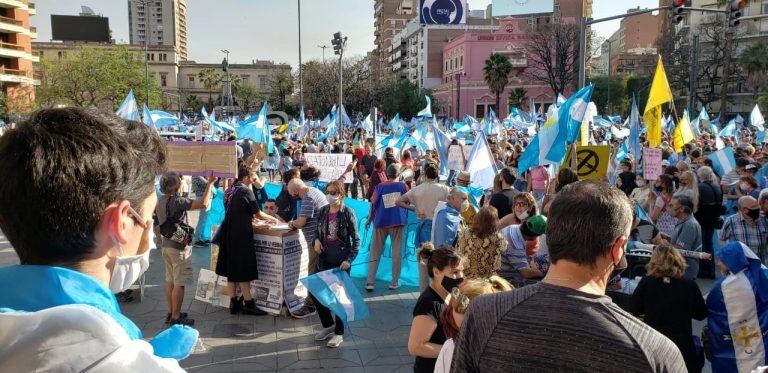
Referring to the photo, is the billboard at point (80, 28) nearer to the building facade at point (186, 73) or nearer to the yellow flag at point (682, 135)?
the building facade at point (186, 73)

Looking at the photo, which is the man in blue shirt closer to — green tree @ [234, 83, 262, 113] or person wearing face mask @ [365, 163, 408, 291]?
Answer: person wearing face mask @ [365, 163, 408, 291]

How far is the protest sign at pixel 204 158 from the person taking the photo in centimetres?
656

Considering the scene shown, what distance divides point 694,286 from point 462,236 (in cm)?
183

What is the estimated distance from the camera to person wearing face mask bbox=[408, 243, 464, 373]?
3492 millimetres

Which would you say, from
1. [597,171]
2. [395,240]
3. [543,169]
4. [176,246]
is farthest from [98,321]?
[543,169]

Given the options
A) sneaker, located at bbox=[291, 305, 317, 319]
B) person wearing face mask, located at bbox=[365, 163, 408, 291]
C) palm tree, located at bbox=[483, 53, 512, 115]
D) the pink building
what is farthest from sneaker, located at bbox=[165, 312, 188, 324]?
the pink building

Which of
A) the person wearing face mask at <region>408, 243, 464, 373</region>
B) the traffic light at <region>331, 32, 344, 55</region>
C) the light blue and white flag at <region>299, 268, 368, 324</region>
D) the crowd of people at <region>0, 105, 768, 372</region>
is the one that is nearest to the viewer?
the crowd of people at <region>0, 105, 768, 372</region>

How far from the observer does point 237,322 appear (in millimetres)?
6867

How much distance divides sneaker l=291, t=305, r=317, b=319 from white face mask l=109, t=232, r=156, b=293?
5766 millimetres

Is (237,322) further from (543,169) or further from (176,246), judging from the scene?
(543,169)

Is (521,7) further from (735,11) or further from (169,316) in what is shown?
(169,316)

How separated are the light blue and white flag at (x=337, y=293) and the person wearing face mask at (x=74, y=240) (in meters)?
4.36

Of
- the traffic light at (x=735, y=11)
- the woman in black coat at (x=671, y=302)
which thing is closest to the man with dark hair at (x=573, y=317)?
the woman in black coat at (x=671, y=302)

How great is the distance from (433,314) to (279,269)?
12.3 feet
